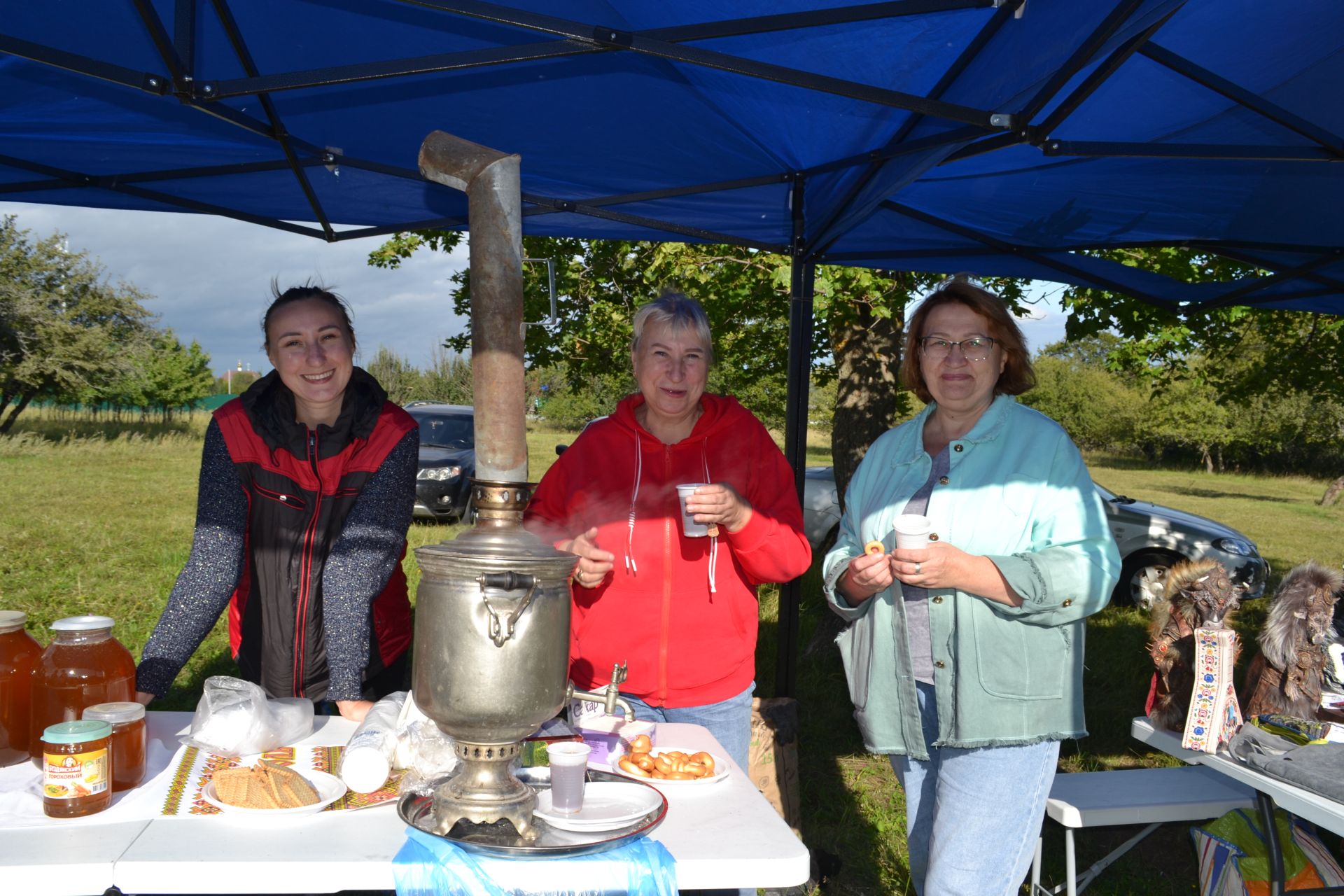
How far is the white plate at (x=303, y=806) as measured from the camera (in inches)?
72.6

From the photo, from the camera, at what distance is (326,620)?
8.62ft

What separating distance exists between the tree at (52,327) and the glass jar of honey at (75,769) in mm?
30821

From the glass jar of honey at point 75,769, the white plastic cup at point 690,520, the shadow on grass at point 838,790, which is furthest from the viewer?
the shadow on grass at point 838,790

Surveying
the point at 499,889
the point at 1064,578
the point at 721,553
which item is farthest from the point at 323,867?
the point at 1064,578

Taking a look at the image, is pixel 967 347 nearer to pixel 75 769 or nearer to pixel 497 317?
pixel 497 317

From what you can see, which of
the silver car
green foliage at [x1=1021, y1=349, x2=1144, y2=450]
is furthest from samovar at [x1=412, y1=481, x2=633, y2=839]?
green foliage at [x1=1021, y1=349, x2=1144, y2=450]

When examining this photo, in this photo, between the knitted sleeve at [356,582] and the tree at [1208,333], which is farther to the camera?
the tree at [1208,333]

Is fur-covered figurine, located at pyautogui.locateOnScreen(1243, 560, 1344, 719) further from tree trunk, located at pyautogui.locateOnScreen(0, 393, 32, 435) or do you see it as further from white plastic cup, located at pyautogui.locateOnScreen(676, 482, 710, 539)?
tree trunk, located at pyautogui.locateOnScreen(0, 393, 32, 435)

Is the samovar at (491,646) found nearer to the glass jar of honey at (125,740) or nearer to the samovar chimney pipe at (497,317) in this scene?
the samovar chimney pipe at (497,317)

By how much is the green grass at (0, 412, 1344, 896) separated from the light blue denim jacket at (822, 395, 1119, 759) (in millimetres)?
1858

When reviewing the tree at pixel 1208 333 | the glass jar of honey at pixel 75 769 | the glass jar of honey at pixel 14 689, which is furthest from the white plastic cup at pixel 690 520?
the tree at pixel 1208 333

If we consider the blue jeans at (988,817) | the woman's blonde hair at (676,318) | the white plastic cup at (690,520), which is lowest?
the blue jeans at (988,817)

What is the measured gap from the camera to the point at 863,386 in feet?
23.0

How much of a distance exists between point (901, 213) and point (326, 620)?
268 centimetres
